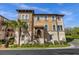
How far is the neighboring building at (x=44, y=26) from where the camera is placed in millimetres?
9398

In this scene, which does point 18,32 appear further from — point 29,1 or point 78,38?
point 78,38

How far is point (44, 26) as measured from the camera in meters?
9.42

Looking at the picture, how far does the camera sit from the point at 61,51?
936cm

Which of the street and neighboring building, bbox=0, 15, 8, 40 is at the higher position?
neighboring building, bbox=0, 15, 8, 40

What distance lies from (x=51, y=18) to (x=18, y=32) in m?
1.03

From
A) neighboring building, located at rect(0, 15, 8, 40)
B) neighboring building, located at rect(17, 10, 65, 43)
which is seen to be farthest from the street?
neighboring building, located at rect(0, 15, 8, 40)

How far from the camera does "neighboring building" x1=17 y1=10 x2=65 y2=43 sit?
9.40 m

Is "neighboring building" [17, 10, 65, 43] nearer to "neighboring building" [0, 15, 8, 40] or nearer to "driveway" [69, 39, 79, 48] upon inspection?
"driveway" [69, 39, 79, 48]

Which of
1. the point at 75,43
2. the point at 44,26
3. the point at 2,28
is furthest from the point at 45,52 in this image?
the point at 2,28

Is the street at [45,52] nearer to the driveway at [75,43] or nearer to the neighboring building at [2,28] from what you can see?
the driveway at [75,43]
